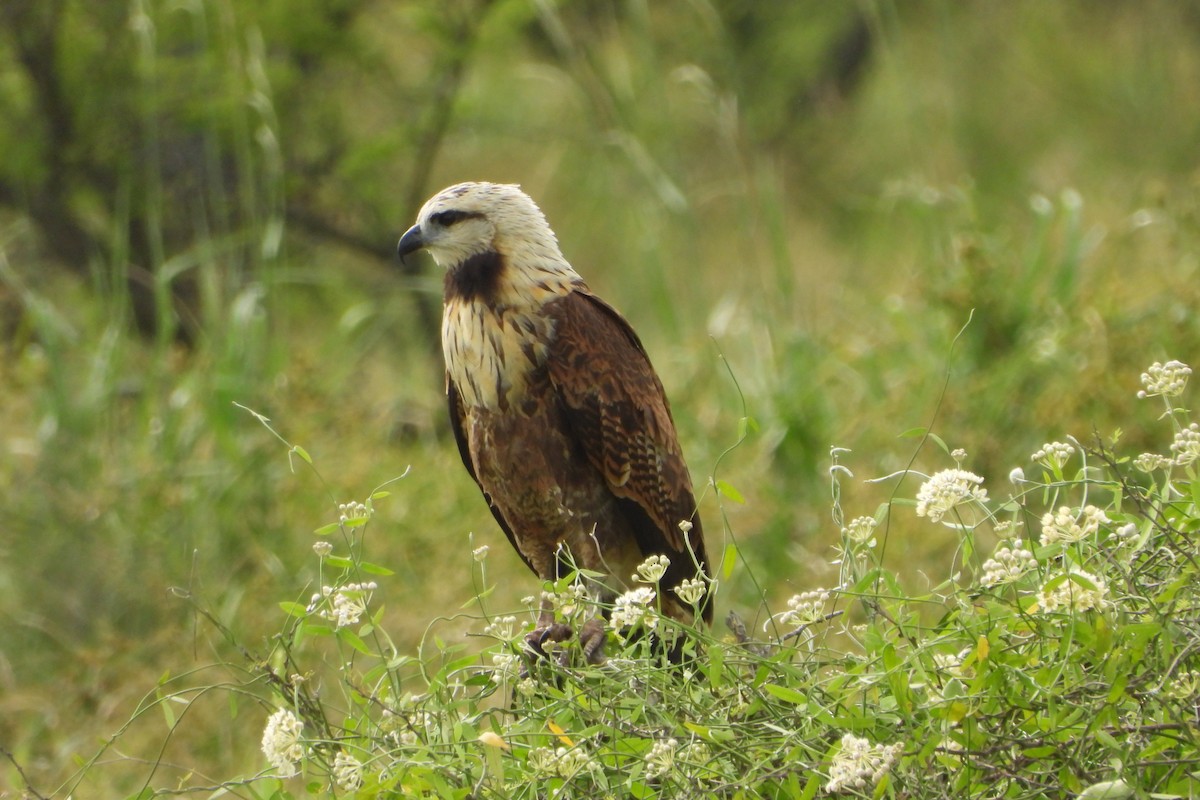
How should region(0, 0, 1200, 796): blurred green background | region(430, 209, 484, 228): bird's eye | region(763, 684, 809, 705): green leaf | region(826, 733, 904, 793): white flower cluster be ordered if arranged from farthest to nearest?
region(0, 0, 1200, 796): blurred green background < region(430, 209, 484, 228): bird's eye < region(763, 684, 809, 705): green leaf < region(826, 733, 904, 793): white flower cluster

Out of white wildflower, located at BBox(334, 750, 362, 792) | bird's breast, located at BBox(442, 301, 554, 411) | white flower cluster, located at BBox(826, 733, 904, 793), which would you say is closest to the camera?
white flower cluster, located at BBox(826, 733, 904, 793)

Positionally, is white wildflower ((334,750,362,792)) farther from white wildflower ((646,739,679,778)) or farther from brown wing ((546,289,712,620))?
brown wing ((546,289,712,620))

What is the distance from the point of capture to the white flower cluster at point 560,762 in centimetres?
189

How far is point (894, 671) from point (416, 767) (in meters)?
0.62

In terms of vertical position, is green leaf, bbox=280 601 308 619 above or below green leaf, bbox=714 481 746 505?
below

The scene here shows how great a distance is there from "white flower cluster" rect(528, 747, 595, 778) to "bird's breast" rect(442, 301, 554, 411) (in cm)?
153

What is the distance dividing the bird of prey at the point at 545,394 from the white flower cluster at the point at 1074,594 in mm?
1581

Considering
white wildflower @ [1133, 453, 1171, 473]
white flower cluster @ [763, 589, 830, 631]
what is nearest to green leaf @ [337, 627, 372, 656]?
white flower cluster @ [763, 589, 830, 631]

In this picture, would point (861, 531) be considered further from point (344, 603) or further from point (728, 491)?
point (344, 603)

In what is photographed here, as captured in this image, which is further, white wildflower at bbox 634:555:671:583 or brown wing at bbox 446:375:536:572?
brown wing at bbox 446:375:536:572

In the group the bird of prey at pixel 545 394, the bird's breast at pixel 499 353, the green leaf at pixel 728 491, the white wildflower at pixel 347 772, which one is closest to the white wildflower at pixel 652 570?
the green leaf at pixel 728 491

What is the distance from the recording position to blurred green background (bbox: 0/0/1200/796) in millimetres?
5410

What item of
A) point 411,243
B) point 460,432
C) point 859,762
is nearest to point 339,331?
point 460,432

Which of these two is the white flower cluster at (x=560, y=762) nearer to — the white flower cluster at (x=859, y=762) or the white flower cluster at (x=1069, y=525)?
the white flower cluster at (x=859, y=762)
